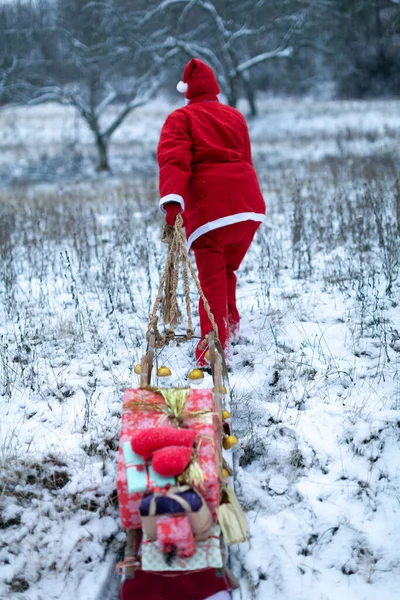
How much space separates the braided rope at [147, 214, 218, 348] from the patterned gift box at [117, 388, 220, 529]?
1.49ft

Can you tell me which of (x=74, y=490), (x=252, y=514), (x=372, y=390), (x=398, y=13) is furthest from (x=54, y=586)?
(x=398, y=13)

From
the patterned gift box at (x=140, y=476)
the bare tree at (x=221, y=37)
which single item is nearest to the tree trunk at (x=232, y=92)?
the bare tree at (x=221, y=37)

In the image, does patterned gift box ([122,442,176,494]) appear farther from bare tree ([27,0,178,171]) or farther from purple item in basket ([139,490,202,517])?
bare tree ([27,0,178,171])

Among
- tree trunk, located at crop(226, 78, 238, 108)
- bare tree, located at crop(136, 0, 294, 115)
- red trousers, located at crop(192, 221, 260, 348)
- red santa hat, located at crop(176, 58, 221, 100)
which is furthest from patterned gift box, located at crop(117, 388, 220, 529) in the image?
bare tree, located at crop(136, 0, 294, 115)

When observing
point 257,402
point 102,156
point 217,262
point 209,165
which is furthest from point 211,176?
point 102,156

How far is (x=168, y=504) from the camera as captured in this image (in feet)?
5.80

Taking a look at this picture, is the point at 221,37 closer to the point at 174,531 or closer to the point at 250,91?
the point at 250,91

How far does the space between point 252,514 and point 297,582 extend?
1.15 feet

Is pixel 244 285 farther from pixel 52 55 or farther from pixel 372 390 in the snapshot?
pixel 52 55

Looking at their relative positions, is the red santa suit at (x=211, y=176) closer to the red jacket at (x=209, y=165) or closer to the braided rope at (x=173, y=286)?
the red jacket at (x=209, y=165)

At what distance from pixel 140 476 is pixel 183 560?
14.0 inches

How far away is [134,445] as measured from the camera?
1.90 m

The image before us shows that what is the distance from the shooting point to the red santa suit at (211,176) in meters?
3.07

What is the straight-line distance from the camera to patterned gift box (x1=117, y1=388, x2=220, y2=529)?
1865 millimetres
